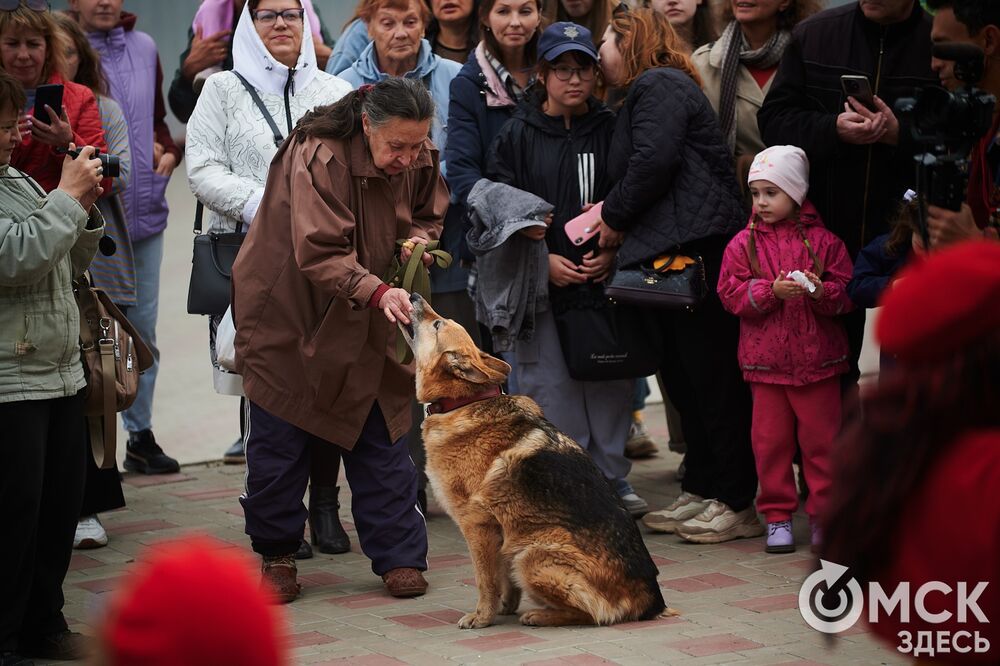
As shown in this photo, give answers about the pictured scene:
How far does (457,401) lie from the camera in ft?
16.7

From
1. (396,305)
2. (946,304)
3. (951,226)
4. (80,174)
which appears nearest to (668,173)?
(396,305)

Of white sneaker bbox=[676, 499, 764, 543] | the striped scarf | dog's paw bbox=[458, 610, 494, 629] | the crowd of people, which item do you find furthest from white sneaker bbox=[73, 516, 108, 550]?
the striped scarf

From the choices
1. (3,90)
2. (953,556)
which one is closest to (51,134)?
(3,90)

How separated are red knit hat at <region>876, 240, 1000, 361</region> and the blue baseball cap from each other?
4.01 metres

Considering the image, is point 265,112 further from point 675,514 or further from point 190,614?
point 190,614

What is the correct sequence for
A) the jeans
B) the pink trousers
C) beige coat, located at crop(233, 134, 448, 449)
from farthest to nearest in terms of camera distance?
the jeans < the pink trousers < beige coat, located at crop(233, 134, 448, 449)

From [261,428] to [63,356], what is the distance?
94 cm

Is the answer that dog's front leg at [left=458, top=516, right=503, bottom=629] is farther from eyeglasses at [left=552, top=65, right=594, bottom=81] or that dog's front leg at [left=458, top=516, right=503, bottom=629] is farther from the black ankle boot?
eyeglasses at [left=552, top=65, right=594, bottom=81]

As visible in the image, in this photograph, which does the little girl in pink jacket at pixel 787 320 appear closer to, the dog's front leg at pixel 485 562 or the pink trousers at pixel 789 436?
the pink trousers at pixel 789 436

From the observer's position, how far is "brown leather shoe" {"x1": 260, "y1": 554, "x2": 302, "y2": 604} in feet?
17.7

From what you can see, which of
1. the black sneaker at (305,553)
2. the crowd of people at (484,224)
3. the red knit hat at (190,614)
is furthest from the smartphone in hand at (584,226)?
the red knit hat at (190,614)

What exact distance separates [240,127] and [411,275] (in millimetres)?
1193

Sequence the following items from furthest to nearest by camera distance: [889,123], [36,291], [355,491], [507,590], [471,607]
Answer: [889,123], [355,491], [471,607], [507,590], [36,291]

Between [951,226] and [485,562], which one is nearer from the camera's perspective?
[951,226]
